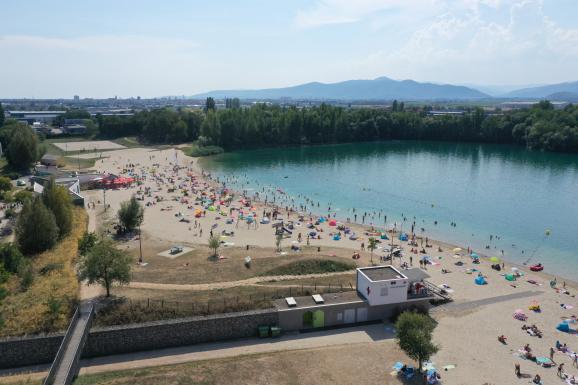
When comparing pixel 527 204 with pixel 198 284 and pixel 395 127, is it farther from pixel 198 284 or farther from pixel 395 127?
pixel 395 127

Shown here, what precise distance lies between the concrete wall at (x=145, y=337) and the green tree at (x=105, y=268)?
3833 millimetres

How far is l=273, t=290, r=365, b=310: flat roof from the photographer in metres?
28.0

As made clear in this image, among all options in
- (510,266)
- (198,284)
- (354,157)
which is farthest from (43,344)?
(354,157)

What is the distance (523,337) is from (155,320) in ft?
72.7

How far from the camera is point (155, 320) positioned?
25.8 m

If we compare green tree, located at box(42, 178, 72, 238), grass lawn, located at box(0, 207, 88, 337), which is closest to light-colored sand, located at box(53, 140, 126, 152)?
green tree, located at box(42, 178, 72, 238)

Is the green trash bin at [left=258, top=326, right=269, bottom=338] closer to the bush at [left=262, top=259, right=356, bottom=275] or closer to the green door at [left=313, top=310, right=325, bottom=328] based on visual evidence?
the green door at [left=313, top=310, right=325, bottom=328]

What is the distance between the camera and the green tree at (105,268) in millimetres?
27609

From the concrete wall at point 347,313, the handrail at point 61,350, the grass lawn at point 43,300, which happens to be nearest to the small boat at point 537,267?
the concrete wall at point 347,313

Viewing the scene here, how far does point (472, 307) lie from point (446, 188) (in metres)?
45.8

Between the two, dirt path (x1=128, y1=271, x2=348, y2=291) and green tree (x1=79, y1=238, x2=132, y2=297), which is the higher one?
green tree (x1=79, y1=238, x2=132, y2=297)

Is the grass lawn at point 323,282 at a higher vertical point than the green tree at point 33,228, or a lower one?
lower

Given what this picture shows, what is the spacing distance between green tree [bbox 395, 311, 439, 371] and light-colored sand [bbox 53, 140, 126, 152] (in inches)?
3904

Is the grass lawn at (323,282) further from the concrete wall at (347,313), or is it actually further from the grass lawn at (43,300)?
the grass lawn at (43,300)
